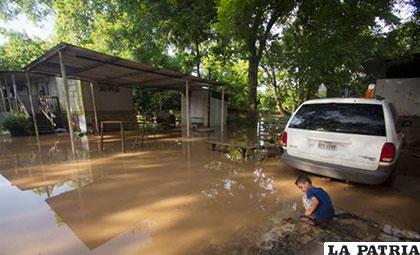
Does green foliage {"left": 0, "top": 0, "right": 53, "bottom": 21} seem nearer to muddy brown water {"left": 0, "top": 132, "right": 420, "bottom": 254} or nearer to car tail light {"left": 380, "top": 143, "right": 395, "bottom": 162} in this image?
muddy brown water {"left": 0, "top": 132, "right": 420, "bottom": 254}

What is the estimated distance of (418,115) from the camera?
9.71m

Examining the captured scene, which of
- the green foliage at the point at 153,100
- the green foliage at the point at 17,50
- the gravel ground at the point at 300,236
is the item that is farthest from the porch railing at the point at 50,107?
the gravel ground at the point at 300,236

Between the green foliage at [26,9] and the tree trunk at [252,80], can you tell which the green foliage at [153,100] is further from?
the green foliage at [26,9]

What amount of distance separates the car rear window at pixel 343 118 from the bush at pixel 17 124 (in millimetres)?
12698

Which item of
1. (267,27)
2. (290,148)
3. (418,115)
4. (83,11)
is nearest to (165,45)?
(267,27)

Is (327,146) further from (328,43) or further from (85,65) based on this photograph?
(85,65)

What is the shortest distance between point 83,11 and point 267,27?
15.1 metres

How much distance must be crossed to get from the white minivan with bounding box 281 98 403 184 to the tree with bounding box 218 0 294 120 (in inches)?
213

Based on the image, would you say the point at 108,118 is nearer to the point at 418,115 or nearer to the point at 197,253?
the point at 197,253

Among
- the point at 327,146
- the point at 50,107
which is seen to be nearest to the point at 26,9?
the point at 50,107

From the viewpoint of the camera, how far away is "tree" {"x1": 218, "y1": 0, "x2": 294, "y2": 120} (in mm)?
8498

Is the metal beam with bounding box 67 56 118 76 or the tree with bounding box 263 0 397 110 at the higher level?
the tree with bounding box 263 0 397 110

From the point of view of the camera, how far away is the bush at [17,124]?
36.8 feet

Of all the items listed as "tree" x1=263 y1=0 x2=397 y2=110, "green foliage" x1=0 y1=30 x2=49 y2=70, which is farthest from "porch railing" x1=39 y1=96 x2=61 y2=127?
"tree" x1=263 y1=0 x2=397 y2=110
